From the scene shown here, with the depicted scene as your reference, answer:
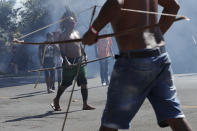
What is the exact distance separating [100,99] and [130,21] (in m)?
6.90

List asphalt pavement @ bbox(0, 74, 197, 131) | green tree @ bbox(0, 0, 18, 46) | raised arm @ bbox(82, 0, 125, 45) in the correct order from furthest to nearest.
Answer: green tree @ bbox(0, 0, 18, 46) < asphalt pavement @ bbox(0, 74, 197, 131) < raised arm @ bbox(82, 0, 125, 45)

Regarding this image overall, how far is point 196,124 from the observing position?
636cm

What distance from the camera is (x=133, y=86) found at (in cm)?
391

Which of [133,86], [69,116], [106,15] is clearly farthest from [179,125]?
[69,116]

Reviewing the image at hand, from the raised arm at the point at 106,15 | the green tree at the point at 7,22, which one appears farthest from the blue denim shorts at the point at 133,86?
the green tree at the point at 7,22

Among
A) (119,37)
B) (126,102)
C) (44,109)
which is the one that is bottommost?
(44,109)

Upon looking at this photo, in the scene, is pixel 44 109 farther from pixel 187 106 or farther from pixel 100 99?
pixel 187 106

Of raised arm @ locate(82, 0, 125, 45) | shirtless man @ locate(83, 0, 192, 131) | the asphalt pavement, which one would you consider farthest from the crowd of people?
the asphalt pavement

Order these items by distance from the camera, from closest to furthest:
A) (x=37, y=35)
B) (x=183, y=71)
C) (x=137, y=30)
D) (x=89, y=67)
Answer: (x=137, y=30)
(x=183, y=71)
(x=89, y=67)
(x=37, y=35)

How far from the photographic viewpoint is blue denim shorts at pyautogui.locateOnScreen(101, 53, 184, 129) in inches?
154

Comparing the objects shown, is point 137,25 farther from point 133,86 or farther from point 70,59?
point 70,59

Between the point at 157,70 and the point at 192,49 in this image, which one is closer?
the point at 157,70

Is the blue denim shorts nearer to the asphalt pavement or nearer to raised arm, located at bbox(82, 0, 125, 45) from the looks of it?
raised arm, located at bbox(82, 0, 125, 45)

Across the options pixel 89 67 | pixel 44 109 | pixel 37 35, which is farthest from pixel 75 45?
pixel 37 35
